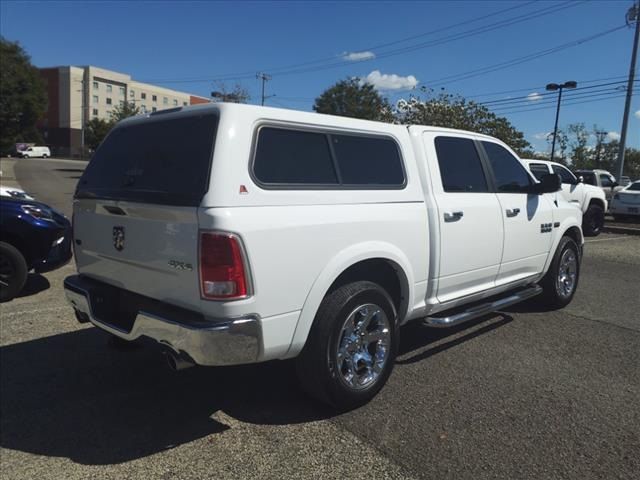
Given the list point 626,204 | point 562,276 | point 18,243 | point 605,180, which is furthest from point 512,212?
point 605,180

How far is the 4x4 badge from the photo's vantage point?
334 centimetres

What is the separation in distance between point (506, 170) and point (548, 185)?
53 cm

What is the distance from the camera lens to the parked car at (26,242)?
591cm

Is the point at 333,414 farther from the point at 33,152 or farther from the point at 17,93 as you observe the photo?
the point at 33,152

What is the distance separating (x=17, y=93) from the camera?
1699 inches

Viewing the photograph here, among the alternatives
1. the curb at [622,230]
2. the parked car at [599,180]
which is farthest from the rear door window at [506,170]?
the parked car at [599,180]

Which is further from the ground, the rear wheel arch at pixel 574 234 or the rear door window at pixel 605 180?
the rear door window at pixel 605 180

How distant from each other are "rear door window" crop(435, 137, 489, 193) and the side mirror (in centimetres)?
84

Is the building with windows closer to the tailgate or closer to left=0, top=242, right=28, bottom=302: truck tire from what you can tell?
left=0, top=242, right=28, bottom=302: truck tire

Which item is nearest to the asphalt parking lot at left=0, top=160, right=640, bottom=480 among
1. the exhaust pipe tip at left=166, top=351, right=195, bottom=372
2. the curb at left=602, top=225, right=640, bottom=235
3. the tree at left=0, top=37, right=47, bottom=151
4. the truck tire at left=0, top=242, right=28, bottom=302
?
the exhaust pipe tip at left=166, top=351, right=195, bottom=372

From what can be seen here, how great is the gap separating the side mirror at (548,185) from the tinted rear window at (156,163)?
11.6 ft

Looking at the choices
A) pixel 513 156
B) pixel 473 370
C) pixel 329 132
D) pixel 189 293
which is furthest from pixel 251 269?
pixel 513 156

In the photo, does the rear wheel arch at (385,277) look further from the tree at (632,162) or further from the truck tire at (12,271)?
the tree at (632,162)

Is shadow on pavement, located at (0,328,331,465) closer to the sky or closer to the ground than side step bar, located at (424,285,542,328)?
closer to the ground
